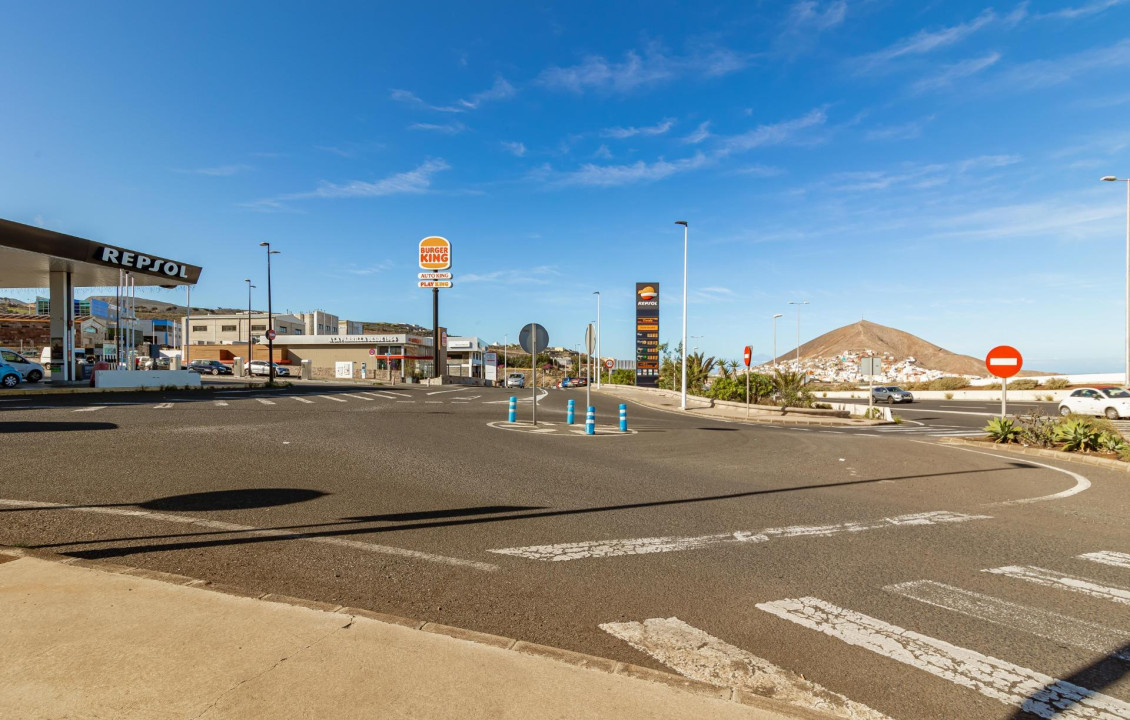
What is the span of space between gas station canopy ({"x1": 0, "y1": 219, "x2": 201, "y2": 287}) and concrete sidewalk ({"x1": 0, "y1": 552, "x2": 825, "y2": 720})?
28.7 m

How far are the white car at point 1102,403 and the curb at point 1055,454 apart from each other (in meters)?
15.1

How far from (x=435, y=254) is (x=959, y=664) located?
5343 centimetres

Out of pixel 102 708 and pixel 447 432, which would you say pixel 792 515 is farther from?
pixel 447 432

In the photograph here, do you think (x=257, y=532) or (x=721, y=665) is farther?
(x=257, y=532)

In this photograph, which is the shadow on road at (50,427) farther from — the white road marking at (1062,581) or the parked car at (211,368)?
the parked car at (211,368)

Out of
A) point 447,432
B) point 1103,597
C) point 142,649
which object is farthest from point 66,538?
point 447,432

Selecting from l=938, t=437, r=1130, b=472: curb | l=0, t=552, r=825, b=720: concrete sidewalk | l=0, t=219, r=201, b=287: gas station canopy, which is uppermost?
l=0, t=219, r=201, b=287: gas station canopy

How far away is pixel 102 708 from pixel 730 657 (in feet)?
10.0

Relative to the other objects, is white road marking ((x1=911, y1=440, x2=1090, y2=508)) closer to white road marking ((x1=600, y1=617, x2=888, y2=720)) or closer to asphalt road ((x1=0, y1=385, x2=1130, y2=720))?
asphalt road ((x1=0, y1=385, x2=1130, y2=720))

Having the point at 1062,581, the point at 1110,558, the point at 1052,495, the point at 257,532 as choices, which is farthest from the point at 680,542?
the point at 1052,495

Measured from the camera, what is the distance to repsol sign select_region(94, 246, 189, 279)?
27562 mm

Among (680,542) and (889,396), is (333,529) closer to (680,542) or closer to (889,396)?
(680,542)

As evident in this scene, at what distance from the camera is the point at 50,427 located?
12.8 m

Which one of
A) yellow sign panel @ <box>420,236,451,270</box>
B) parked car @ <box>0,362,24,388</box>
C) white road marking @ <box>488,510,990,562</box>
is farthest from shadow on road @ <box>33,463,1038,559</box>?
yellow sign panel @ <box>420,236,451,270</box>
